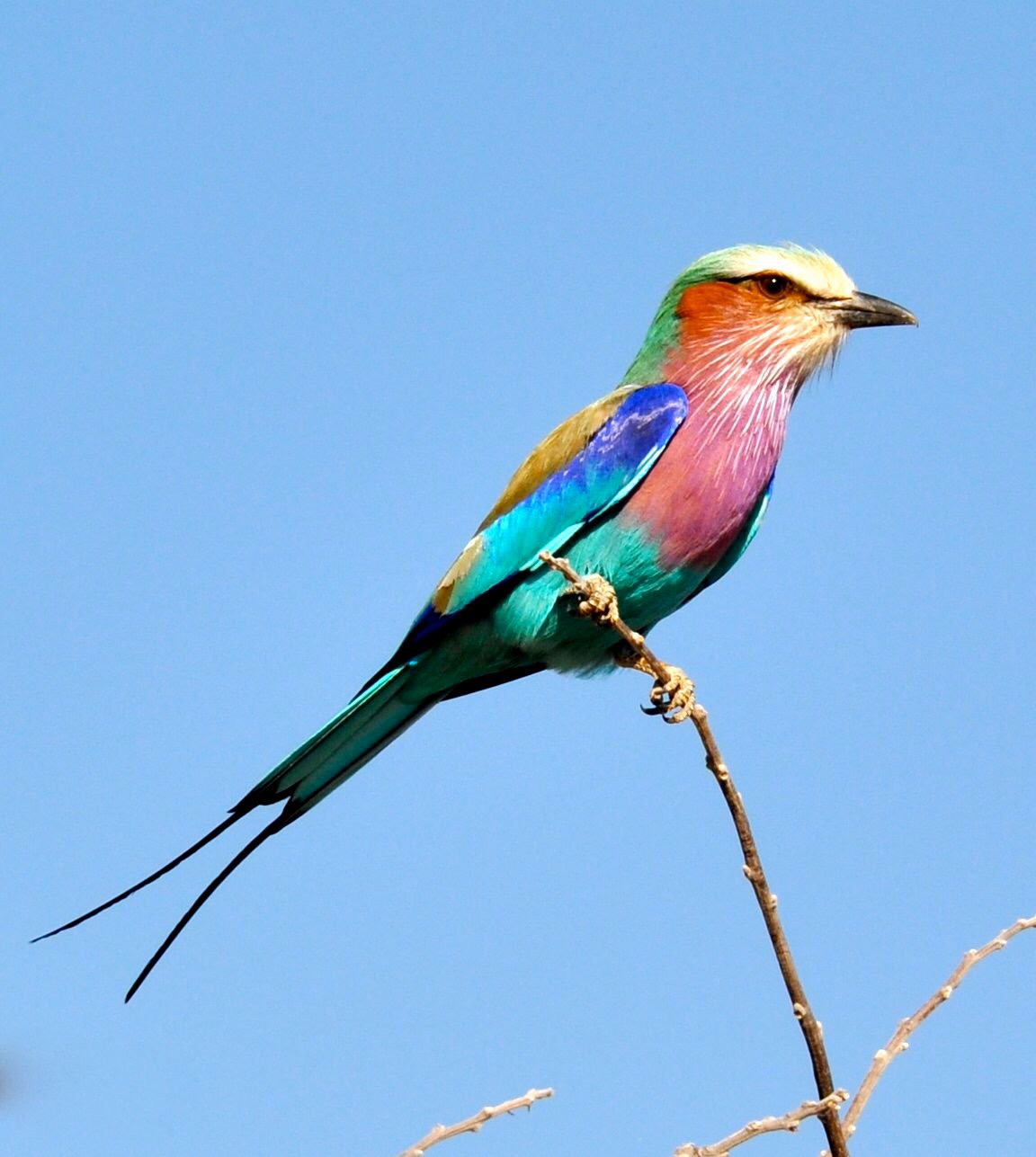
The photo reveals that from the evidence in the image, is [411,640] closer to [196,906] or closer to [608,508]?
[608,508]

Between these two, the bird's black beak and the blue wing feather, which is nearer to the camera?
the blue wing feather

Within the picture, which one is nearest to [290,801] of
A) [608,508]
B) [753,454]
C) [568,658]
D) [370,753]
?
[370,753]

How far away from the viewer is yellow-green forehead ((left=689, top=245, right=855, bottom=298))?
6.00m

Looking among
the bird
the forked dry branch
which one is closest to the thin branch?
the forked dry branch

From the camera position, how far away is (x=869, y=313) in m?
6.01

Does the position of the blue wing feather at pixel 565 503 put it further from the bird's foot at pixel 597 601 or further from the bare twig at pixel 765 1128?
the bare twig at pixel 765 1128

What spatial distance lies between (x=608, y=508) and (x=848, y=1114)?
262 cm

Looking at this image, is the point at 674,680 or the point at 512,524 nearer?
the point at 674,680

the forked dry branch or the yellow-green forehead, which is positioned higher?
the yellow-green forehead

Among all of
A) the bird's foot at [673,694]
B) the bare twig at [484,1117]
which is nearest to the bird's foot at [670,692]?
the bird's foot at [673,694]

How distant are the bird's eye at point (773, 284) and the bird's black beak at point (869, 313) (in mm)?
160

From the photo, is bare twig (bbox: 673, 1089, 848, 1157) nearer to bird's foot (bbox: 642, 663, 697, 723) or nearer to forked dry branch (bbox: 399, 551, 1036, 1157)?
forked dry branch (bbox: 399, 551, 1036, 1157)

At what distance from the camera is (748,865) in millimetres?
3531

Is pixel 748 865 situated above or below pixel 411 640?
below
